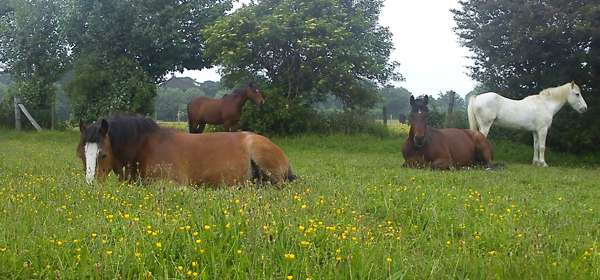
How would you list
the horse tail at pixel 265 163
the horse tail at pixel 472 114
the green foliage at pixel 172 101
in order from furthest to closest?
the green foliage at pixel 172 101 → the horse tail at pixel 472 114 → the horse tail at pixel 265 163

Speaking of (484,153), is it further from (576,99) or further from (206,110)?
(206,110)

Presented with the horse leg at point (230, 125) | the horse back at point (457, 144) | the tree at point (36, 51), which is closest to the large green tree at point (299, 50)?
the horse leg at point (230, 125)

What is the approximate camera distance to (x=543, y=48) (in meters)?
15.2

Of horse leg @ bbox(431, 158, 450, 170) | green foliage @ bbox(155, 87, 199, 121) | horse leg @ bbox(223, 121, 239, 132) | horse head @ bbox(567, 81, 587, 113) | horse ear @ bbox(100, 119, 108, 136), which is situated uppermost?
green foliage @ bbox(155, 87, 199, 121)

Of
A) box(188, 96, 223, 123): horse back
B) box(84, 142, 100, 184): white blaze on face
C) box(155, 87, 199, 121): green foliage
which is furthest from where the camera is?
box(155, 87, 199, 121): green foliage

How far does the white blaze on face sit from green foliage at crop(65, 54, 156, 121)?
710 inches

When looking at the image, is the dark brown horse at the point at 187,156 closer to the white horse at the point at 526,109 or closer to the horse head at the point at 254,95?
the white horse at the point at 526,109

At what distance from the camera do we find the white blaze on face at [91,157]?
611 cm

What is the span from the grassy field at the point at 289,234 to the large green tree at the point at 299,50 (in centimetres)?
1463

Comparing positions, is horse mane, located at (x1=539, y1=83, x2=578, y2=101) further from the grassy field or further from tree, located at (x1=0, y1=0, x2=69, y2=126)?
tree, located at (x1=0, y1=0, x2=69, y2=126)

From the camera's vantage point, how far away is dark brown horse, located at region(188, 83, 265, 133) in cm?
1828

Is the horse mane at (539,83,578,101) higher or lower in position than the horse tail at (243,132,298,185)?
higher

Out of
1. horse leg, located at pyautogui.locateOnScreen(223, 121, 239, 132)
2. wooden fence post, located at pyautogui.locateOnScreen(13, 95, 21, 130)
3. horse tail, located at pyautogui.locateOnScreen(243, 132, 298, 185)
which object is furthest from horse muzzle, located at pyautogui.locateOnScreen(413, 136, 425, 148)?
wooden fence post, located at pyautogui.locateOnScreen(13, 95, 21, 130)


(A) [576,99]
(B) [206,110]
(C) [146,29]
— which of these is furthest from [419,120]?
(C) [146,29]
